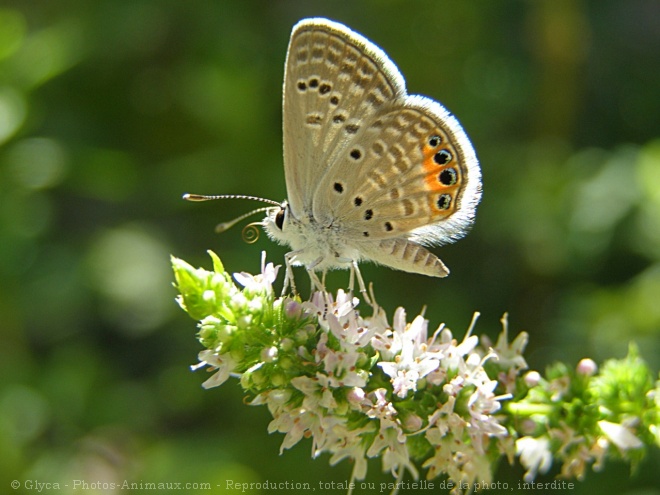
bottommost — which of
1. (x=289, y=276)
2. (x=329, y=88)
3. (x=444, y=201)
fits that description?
(x=289, y=276)

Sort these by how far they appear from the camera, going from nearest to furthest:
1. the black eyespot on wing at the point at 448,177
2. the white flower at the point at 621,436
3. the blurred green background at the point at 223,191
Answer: the white flower at the point at 621,436 → the black eyespot on wing at the point at 448,177 → the blurred green background at the point at 223,191

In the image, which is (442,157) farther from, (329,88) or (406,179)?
(329,88)

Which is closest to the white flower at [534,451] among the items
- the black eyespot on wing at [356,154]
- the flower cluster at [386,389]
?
the flower cluster at [386,389]

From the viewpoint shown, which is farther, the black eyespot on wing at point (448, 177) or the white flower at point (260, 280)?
the black eyespot on wing at point (448, 177)

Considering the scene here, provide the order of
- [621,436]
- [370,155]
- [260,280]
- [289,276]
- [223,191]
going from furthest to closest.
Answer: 1. [223,191]
2. [370,155]
3. [289,276]
4. [260,280]
5. [621,436]

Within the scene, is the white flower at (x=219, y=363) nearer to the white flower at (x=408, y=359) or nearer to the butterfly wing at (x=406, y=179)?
the white flower at (x=408, y=359)

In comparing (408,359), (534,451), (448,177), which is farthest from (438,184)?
(534,451)
